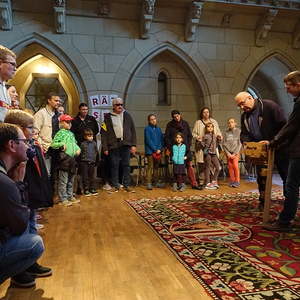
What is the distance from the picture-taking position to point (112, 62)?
6.50 meters

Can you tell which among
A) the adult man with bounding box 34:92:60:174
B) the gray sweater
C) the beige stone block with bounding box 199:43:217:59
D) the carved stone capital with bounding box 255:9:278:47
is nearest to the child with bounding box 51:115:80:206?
the adult man with bounding box 34:92:60:174

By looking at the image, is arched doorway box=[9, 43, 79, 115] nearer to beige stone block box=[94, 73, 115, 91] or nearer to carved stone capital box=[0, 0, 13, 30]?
beige stone block box=[94, 73, 115, 91]

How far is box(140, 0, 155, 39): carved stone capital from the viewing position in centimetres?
617

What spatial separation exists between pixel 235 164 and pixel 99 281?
13.4ft

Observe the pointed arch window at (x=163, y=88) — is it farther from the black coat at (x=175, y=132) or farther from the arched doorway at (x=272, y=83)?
the arched doorway at (x=272, y=83)

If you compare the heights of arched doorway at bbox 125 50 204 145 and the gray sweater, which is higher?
arched doorway at bbox 125 50 204 145

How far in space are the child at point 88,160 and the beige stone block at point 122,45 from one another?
2147 mm

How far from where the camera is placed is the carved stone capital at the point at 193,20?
6.43m

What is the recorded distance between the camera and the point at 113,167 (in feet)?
17.6

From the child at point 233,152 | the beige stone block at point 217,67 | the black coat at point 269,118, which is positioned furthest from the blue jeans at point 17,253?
the beige stone block at point 217,67

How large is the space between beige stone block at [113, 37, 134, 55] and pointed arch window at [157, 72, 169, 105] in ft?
3.32

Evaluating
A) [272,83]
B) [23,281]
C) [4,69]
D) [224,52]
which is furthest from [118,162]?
[272,83]

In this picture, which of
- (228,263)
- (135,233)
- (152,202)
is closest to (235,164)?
(152,202)

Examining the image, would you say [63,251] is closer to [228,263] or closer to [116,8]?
[228,263]
